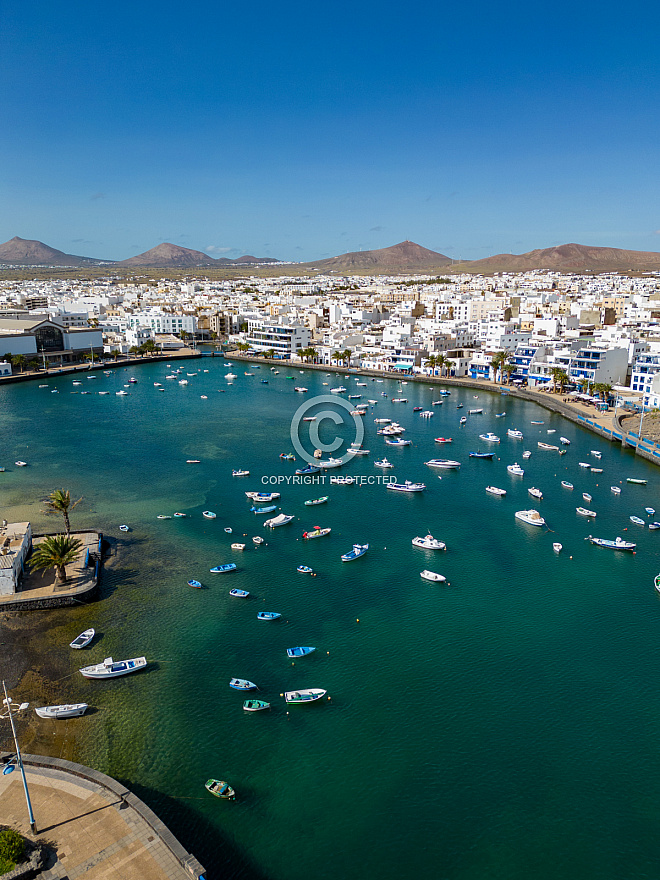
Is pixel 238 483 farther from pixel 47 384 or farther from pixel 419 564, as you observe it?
pixel 47 384

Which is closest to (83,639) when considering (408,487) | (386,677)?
(386,677)

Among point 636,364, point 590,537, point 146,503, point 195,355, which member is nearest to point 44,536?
point 146,503

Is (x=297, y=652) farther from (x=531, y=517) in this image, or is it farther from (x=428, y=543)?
(x=531, y=517)

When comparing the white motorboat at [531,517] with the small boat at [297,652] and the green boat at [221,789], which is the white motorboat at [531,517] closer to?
the small boat at [297,652]

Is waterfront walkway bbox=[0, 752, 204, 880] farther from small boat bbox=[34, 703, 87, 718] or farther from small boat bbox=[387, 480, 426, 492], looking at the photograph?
small boat bbox=[387, 480, 426, 492]

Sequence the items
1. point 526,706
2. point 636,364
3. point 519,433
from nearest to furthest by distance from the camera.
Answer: point 526,706 → point 519,433 → point 636,364

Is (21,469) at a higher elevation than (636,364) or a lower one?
lower

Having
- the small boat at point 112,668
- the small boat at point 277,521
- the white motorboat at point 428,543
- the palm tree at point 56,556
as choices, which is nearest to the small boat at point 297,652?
the small boat at point 112,668

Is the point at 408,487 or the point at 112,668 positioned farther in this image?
the point at 408,487
